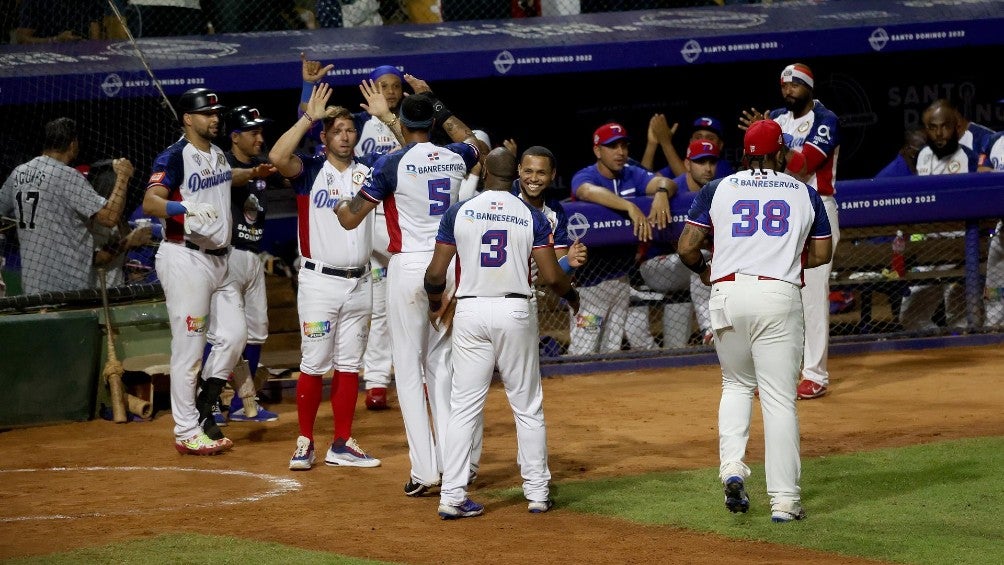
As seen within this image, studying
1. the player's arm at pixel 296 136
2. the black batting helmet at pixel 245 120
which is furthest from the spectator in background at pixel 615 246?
the player's arm at pixel 296 136

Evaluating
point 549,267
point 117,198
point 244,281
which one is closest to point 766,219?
point 549,267

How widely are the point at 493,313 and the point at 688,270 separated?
431 centimetres

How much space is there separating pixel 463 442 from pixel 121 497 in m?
1.96

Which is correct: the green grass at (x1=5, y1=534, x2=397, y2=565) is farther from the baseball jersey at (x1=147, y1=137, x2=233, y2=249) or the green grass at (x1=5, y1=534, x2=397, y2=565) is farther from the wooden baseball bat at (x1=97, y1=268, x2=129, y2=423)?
the wooden baseball bat at (x1=97, y1=268, x2=129, y2=423)

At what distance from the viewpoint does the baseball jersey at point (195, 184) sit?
7.39 m

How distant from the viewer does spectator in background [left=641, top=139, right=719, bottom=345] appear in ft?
31.8

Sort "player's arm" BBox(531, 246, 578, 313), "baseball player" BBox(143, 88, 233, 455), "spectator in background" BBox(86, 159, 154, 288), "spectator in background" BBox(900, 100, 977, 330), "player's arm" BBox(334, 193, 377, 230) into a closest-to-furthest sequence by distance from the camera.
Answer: "player's arm" BBox(531, 246, 578, 313)
"player's arm" BBox(334, 193, 377, 230)
"baseball player" BBox(143, 88, 233, 455)
"spectator in background" BBox(86, 159, 154, 288)
"spectator in background" BBox(900, 100, 977, 330)

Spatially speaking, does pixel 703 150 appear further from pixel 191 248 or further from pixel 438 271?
pixel 438 271

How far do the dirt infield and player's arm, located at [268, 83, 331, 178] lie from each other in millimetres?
1657

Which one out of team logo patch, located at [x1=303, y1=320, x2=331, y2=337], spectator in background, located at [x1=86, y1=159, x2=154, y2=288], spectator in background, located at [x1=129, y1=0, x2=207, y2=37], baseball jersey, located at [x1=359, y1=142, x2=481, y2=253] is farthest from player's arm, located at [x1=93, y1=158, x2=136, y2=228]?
baseball jersey, located at [x1=359, y1=142, x2=481, y2=253]

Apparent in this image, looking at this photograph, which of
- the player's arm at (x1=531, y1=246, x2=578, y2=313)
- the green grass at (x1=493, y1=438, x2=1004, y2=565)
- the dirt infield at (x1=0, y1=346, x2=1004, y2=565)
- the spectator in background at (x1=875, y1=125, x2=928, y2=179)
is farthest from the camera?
the spectator in background at (x1=875, y1=125, x2=928, y2=179)

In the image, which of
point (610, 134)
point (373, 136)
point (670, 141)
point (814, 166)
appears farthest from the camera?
point (670, 141)

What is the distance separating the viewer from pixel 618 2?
39.8ft

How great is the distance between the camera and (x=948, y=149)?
10.6 m
